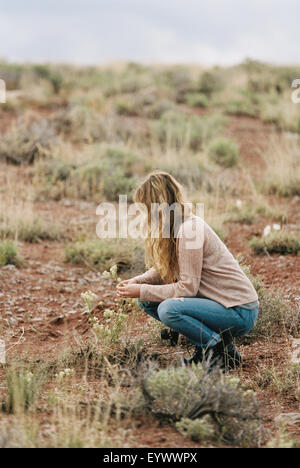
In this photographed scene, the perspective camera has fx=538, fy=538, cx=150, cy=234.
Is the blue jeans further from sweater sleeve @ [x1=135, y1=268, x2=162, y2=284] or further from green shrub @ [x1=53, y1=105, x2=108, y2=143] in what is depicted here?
green shrub @ [x1=53, y1=105, x2=108, y2=143]

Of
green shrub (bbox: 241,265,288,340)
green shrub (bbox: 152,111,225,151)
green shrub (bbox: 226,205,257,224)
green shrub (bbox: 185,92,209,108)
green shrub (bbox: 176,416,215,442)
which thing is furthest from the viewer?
green shrub (bbox: 185,92,209,108)

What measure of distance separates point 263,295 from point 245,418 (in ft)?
5.43

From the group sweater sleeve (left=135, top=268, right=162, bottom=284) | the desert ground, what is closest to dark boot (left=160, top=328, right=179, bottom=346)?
the desert ground

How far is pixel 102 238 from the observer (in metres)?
6.03

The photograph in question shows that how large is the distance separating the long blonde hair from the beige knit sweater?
0.28 ft

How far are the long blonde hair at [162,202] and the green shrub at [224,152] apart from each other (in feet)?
21.0

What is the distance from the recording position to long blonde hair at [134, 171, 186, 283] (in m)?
3.15

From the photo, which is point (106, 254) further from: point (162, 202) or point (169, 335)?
point (162, 202)

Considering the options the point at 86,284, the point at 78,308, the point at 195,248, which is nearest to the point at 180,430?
the point at 195,248

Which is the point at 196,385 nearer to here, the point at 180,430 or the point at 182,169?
the point at 180,430

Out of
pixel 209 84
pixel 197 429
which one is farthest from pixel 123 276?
pixel 209 84

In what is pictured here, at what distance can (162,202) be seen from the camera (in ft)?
10.4

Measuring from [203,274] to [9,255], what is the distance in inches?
113

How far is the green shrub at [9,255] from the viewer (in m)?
5.46
